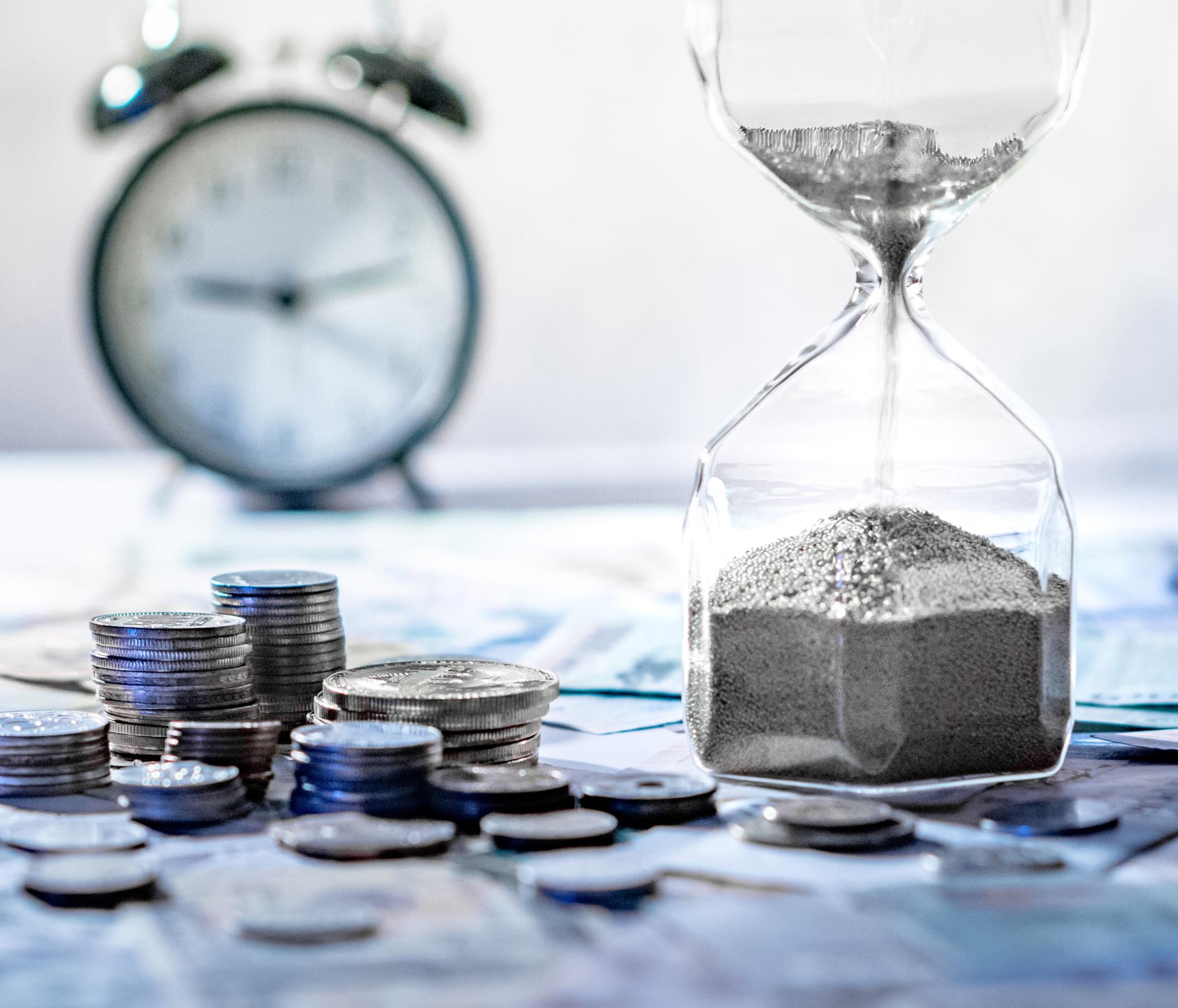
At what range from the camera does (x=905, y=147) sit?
0.84 metres

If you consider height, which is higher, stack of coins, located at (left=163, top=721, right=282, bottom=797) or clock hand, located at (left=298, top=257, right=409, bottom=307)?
clock hand, located at (left=298, top=257, right=409, bottom=307)

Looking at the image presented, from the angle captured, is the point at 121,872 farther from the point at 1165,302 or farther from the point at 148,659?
the point at 1165,302

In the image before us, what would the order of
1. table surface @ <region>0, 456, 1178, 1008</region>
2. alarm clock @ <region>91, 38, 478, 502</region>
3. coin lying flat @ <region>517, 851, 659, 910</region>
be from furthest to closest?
alarm clock @ <region>91, 38, 478, 502</region>
coin lying flat @ <region>517, 851, 659, 910</region>
table surface @ <region>0, 456, 1178, 1008</region>

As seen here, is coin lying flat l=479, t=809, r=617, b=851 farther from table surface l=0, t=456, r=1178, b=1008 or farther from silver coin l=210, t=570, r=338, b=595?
silver coin l=210, t=570, r=338, b=595

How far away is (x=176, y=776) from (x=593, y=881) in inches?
10.4

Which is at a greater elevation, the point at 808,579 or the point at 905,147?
the point at 905,147

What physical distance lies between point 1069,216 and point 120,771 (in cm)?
319

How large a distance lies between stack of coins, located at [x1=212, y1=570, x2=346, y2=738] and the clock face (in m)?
1.42

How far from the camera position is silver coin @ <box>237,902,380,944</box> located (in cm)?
60

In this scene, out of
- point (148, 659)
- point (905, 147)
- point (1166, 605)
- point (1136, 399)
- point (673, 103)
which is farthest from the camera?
point (1136, 399)

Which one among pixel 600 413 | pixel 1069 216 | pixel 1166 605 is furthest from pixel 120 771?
pixel 1069 216

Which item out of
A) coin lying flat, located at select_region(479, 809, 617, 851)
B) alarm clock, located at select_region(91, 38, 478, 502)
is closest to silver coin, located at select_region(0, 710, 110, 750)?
coin lying flat, located at select_region(479, 809, 617, 851)

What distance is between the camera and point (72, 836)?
75cm

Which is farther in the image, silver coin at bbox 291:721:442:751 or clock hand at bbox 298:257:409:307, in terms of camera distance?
clock hand at bbox 298:257:409:307
